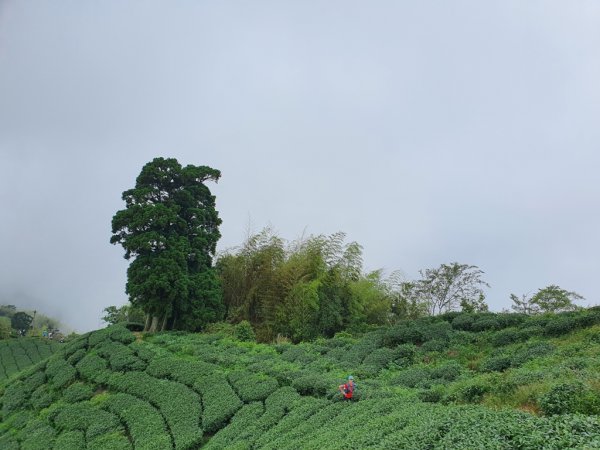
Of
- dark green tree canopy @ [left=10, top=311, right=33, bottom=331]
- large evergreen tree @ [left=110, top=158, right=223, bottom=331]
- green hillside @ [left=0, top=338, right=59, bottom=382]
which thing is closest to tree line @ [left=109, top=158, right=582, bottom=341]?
large evergreen tree @ [left=110, top=158, right=223, bottom=331]

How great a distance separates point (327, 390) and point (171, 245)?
465 inches

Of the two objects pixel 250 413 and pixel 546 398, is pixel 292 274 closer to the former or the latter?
pixel 250 413

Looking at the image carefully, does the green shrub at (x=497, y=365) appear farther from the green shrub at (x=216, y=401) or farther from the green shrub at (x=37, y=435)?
the green shrub at (x=37, y=435)

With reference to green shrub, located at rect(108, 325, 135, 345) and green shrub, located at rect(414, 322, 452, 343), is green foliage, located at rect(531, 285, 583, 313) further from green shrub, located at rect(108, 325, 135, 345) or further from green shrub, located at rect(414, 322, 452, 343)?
green shrub, located at rect(108, 325, 135, 345)

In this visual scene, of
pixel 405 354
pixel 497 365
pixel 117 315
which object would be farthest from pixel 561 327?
pixel 117 315

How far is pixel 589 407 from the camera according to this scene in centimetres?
605

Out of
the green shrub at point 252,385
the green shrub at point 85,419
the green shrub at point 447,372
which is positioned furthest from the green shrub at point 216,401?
the green shrub at point 447,372

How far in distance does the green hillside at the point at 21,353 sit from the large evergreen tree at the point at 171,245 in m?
10.2

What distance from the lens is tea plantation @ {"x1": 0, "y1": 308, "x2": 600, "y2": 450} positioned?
6406mm

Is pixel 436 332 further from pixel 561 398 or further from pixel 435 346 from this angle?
pixel 561 398

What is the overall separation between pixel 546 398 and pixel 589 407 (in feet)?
1.94

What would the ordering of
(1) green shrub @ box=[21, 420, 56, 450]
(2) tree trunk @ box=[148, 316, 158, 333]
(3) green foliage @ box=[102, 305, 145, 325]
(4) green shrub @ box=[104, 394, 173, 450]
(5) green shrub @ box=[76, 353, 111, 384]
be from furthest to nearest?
1. (3) green foliage @ box=[102, 305, 145, 325]
2. (2) tree trunk @ box=[148, 316, 158, 333]
3. (5) green shrub @ box=[76, 353, 111, 384]
4. (1) green shrub @ box=[21, 420, 56, 450]
5. (4) green shrub @ box=[104, 394, 173, 450]

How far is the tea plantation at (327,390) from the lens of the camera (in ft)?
21.0

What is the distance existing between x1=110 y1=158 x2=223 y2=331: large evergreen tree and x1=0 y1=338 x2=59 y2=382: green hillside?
10244mm
